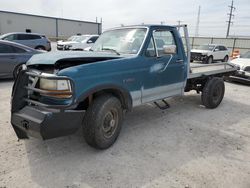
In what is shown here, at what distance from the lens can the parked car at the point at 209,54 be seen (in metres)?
17.7

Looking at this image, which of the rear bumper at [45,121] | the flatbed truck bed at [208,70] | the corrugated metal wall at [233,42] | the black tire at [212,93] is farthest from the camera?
the corrugated metal wall at [233,42]

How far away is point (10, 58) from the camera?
832cm

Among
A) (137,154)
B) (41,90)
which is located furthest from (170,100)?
(41,90)

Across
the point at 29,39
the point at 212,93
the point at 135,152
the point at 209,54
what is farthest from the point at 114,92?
the point at 209,54

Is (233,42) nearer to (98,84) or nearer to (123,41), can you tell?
(123,41)

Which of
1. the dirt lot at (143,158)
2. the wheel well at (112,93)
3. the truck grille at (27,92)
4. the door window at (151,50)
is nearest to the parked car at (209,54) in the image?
the dirt lot at (143,158)

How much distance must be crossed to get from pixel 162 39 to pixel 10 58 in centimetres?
600

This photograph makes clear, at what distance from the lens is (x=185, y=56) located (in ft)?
16.9

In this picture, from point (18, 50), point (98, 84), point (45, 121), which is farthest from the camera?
point (18, 50)

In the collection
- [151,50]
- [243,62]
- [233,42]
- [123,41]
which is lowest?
[243,62]

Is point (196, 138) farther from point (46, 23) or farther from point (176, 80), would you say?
point (46, 23)

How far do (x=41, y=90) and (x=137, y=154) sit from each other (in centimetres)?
171

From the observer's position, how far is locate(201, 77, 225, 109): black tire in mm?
5980

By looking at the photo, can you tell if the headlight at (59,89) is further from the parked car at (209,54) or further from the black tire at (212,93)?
the parked car at (209,54)
